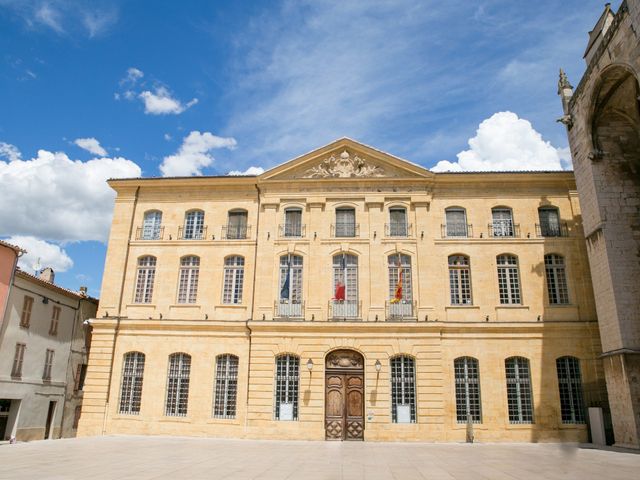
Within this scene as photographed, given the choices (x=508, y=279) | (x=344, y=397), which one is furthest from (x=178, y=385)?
(x=508, y=279)

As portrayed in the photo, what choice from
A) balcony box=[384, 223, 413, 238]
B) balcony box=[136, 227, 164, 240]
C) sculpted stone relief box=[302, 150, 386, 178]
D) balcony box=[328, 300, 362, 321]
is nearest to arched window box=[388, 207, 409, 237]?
balcony box=[384, 223, 413, 238]

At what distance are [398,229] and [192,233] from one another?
9.76 meters

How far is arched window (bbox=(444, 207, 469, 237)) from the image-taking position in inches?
887

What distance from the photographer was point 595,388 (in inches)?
786

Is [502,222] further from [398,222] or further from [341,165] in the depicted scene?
[341,165]

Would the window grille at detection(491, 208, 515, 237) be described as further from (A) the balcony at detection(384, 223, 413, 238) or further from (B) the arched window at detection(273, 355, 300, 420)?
(B) the arched window at detection(273, 355, 300, 420)

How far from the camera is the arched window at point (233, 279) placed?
73.4 ft

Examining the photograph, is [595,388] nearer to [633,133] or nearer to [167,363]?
[633,133]

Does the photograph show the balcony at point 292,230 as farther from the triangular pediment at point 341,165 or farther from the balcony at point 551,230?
the balcony at point 551,230

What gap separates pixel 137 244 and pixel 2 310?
6067 mm

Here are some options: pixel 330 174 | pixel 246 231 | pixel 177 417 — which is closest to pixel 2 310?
pixel 177 417

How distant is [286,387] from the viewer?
20.8 metres

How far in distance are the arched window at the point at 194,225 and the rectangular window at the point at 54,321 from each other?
689cm

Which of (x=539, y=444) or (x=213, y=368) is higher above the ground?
(x=213, y=368)
